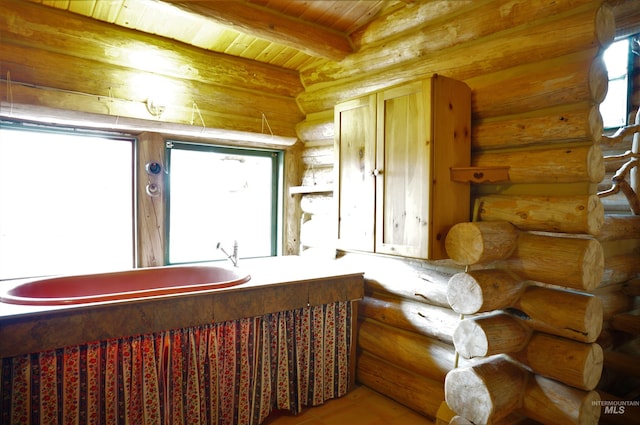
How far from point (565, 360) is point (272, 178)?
2.84m

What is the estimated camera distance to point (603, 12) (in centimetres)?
201

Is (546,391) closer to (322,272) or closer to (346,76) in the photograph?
(322,272)

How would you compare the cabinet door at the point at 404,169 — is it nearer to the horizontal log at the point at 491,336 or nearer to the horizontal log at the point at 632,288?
the horizontal log at the point at 491,336

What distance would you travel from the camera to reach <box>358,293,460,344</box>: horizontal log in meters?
2.63

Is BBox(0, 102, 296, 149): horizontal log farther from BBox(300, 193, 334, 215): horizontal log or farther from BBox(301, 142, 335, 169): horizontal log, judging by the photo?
BBox(300, 193, 334, 215): horizontal log

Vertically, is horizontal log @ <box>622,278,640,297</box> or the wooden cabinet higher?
the wooden cabinet

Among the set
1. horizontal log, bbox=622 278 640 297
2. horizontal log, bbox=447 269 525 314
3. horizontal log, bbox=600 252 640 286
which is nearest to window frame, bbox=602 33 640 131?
horizontal log, bbox=600 252 640 286

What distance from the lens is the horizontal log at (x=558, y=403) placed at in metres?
1.92

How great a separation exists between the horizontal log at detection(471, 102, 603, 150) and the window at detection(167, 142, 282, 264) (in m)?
2.09

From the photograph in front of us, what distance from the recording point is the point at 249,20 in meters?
2.83

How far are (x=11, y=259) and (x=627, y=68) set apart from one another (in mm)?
5106

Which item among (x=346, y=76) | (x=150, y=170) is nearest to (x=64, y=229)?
(x=150, y=170)

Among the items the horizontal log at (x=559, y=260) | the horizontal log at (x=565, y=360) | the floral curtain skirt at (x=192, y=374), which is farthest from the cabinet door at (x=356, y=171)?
the horizontal log at (x=565, y=360)

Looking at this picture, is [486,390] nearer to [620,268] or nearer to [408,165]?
[408,165]
